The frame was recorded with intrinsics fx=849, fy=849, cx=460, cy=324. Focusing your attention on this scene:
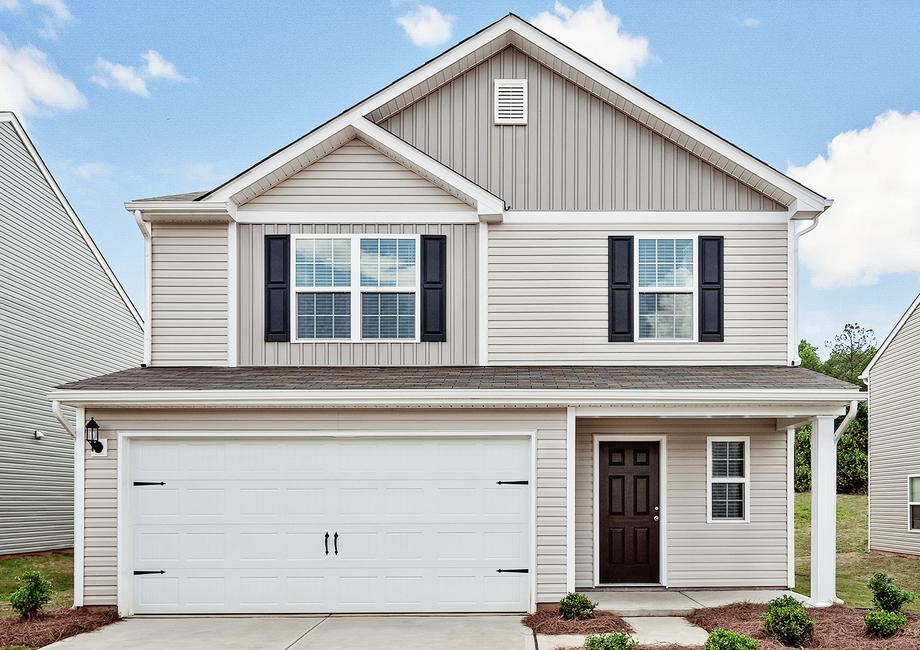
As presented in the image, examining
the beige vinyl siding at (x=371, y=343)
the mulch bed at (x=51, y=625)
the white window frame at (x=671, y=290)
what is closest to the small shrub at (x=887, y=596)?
the white window frame at (x=671, y=290)

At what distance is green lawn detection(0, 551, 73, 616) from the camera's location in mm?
11766

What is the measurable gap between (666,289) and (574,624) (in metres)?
4.89

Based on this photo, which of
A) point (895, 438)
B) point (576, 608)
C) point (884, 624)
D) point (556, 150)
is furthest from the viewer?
point (895, 438)

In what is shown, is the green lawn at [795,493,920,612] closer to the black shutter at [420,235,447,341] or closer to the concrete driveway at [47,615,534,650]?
the concrete driveway at [47,615,534,650]

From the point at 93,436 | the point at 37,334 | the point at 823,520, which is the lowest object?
the point at 823,520

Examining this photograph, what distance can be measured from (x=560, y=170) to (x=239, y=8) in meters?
17.9

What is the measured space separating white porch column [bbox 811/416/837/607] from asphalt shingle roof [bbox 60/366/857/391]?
2.60 feet

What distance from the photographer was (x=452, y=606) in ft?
34.0

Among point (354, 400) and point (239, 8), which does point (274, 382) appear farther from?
point (239, 8)

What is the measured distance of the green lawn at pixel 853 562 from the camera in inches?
499

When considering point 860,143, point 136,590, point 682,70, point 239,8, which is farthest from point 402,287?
point 860,143

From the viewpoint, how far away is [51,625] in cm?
953

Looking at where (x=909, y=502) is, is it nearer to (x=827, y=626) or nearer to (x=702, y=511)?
(x=702, y=511)

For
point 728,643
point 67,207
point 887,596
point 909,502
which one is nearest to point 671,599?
point 887,596
